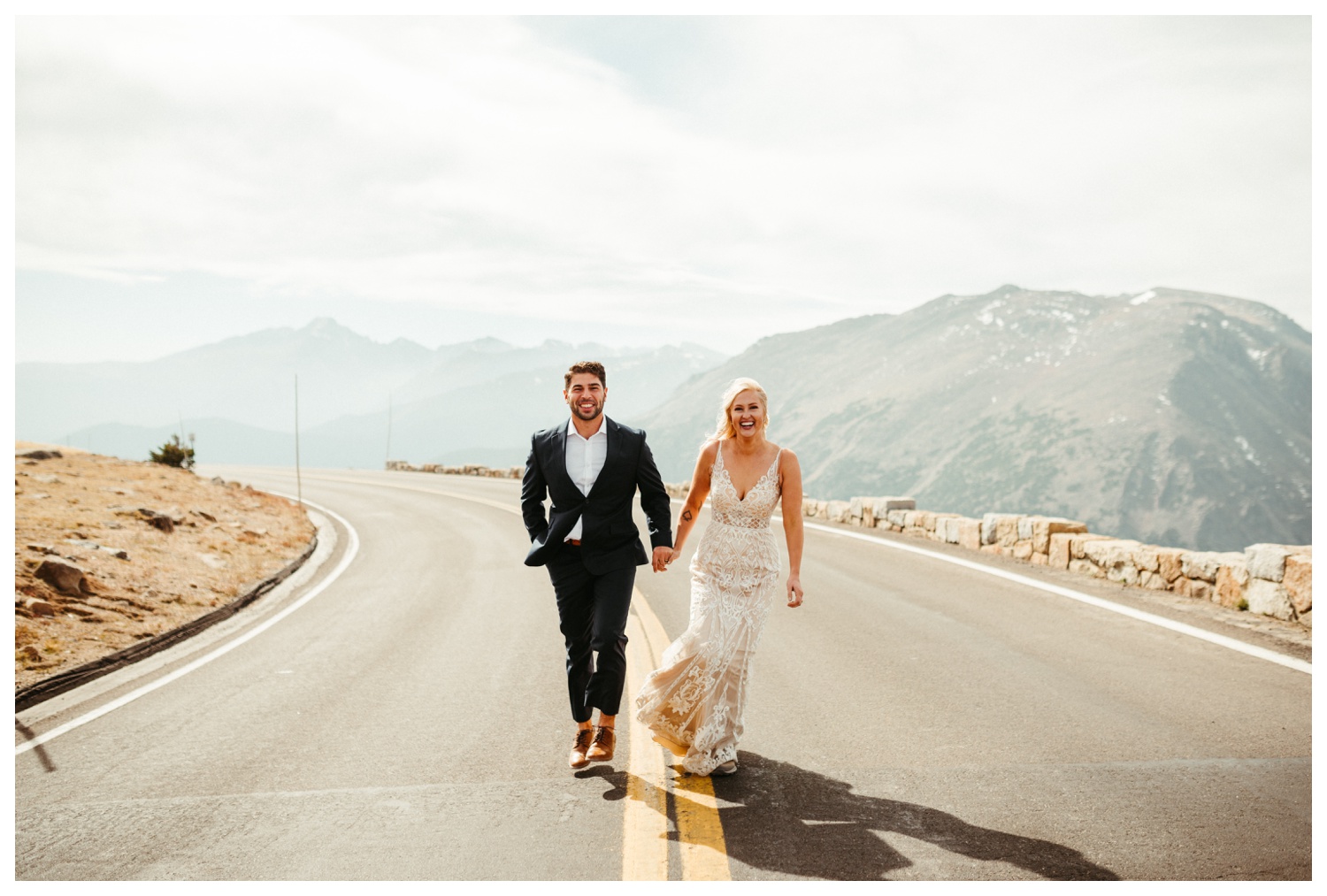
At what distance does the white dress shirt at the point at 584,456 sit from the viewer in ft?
15.3

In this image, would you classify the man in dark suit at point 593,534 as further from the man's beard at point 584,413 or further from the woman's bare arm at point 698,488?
the woman's bare arm at point 698,488

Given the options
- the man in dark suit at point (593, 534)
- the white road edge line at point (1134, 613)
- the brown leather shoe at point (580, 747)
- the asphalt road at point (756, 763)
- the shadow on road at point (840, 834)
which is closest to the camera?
the shadow on road at point (840, 834)

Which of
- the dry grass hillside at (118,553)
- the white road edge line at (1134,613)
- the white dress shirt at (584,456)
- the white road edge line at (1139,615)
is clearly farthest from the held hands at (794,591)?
the dry grass hillside at (118,553)

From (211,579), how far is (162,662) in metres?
4.09

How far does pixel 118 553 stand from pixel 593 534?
9.28 metres

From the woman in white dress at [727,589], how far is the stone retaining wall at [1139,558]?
573 centimetres

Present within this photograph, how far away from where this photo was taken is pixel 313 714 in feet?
18.6

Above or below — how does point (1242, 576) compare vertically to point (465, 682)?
above

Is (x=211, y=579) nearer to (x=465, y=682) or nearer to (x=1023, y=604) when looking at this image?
(x=465, y=682)

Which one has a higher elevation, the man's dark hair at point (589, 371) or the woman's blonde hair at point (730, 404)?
the man's dark hair at point (589, 371)

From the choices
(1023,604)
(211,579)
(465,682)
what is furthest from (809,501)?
(465,682)

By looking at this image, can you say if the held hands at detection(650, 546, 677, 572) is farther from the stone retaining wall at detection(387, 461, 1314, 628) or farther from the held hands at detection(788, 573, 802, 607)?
the stone retaining wall at detection(387, 461, 1314, 628)

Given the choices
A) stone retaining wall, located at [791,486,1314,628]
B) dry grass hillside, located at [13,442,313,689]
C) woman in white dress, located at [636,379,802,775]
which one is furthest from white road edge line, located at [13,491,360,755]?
stone retaining wall, located at [791,486,1314,628]

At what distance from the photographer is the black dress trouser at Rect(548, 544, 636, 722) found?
459 centimetres
